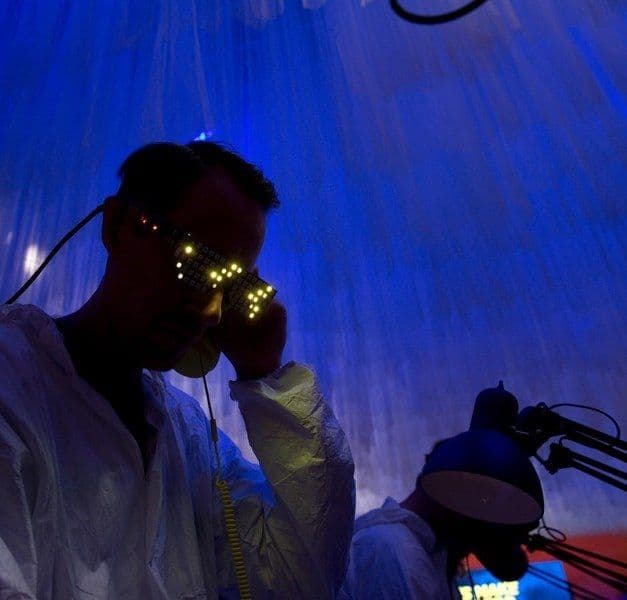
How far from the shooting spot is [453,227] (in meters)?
4.79

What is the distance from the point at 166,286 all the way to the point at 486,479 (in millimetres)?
926

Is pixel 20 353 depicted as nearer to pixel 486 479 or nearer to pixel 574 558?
pixel 486 479

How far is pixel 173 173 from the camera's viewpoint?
0.80 m

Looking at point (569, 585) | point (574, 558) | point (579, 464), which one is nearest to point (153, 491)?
point (579, 464)

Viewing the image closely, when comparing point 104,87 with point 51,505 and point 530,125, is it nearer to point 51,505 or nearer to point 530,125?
point 530,125

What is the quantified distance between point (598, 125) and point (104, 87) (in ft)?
14.4

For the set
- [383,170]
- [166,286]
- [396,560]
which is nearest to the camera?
[166,286]

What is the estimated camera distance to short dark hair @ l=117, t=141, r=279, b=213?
79 cm

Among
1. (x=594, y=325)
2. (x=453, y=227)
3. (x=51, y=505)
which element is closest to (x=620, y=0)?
(x=453, y=227)

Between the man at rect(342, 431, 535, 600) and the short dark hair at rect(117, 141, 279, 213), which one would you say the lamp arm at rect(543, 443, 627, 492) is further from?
the short dark hair at rect(117, 141, 279, 213)

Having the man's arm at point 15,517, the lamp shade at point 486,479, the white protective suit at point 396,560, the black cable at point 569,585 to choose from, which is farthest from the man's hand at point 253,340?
the black cable at point 569,585

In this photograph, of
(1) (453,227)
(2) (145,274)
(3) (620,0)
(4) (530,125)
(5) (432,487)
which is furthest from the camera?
(1) (453,227)

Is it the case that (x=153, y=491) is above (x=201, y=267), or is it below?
below

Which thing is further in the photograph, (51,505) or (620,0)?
(620,0)
